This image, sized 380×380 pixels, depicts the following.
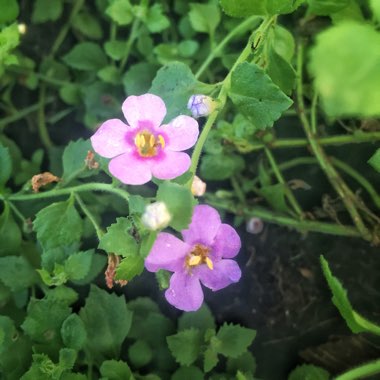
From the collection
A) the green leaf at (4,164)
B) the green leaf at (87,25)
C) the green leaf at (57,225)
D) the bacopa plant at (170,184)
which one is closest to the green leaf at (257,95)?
the bacopa plant at (170,184)

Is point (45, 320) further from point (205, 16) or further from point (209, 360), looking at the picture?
point (205, 16)

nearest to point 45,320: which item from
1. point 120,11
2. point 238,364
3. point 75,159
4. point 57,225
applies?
point 57,225

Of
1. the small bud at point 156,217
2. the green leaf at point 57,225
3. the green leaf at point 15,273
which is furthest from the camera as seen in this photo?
the green leaf at point 15,273

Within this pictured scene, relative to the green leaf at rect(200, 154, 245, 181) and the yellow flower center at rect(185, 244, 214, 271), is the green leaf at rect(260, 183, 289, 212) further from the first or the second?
the yellow flower center at rect(185, 244, 214, 271)

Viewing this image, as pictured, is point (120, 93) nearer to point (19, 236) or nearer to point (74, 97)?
point (74, 97)

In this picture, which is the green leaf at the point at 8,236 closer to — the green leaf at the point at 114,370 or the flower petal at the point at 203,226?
the green leaf at the point at 114,370

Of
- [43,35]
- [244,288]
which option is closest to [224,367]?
[244,288]
